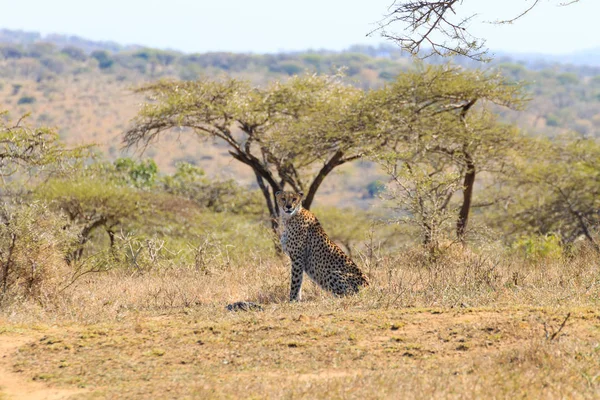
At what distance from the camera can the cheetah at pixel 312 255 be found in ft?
29.2

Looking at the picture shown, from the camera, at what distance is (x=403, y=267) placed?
1032cm

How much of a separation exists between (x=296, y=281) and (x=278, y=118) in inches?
358

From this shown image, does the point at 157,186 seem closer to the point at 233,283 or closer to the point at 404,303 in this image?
the point at 233,283

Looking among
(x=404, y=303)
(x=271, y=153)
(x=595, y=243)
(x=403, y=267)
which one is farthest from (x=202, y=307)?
(x=271, y=153)

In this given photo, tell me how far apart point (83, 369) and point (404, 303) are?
3.02 meters

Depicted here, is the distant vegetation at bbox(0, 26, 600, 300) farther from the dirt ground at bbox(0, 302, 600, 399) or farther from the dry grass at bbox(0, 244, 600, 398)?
the dirt ground at bbox(0, 302, 600, 399)

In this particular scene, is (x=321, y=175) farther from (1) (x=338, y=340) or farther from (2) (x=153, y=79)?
(2) (x=153, y=79)

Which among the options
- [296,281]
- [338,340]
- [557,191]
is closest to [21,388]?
[338,340]

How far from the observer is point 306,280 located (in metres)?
10.3

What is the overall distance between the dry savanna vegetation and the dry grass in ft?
0.08

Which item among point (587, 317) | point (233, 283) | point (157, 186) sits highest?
point (587, 317)

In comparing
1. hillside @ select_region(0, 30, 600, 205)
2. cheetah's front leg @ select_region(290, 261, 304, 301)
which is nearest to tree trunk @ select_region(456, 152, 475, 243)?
cheetah's front leg @ select_region(290, 261, 304, 301)

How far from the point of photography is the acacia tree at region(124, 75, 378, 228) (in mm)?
16172

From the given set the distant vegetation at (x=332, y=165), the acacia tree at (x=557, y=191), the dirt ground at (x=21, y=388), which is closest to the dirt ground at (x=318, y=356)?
the dirt ground at (x=21, y=388)
